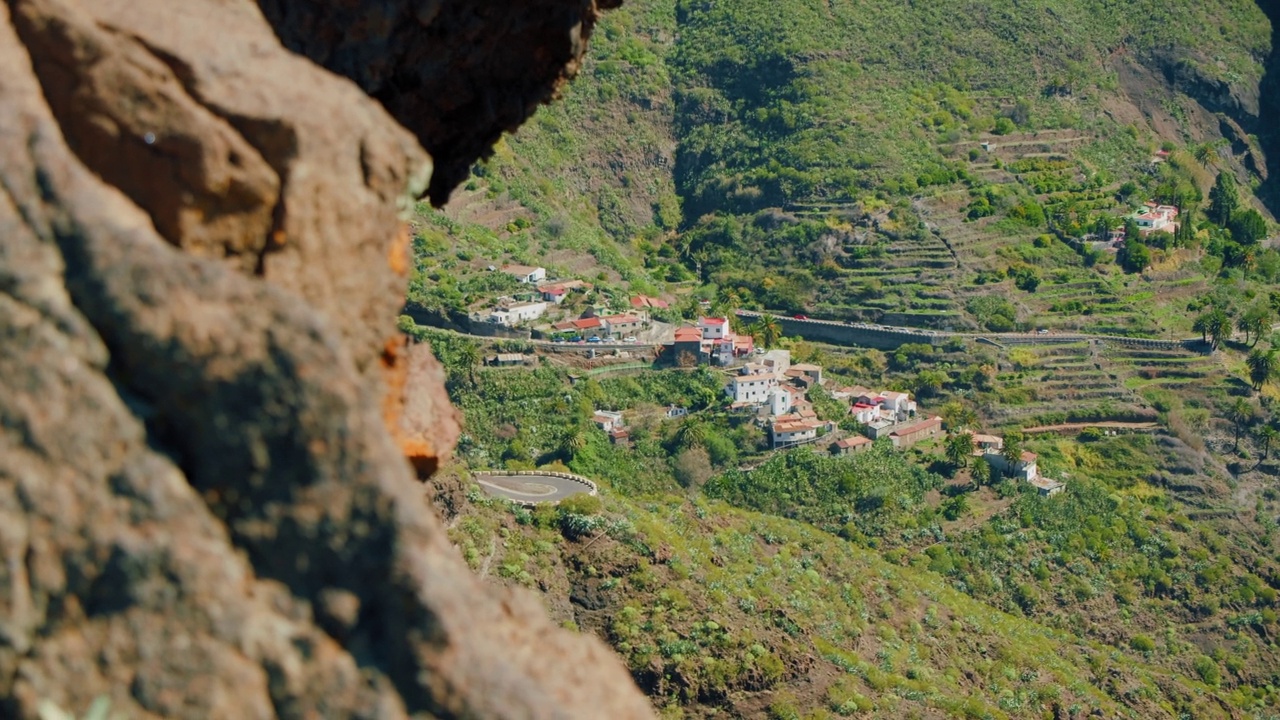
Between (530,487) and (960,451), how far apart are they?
21.0 metres

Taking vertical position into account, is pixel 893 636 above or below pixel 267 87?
below

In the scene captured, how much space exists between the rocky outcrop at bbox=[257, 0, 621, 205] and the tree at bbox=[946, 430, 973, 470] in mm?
45577

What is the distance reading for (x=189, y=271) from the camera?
4676 millimetres

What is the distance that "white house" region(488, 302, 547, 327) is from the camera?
56.1 meters

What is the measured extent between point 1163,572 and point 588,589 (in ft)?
91.6

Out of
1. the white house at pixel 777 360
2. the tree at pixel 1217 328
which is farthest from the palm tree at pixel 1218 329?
the white house at pixel 777 360

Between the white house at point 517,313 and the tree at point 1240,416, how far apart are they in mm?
24752

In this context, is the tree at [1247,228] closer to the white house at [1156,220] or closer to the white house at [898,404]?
the white house at [1156,220]

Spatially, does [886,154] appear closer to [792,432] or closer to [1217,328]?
[1217,328]

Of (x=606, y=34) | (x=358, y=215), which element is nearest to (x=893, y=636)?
(x=358, y=215)

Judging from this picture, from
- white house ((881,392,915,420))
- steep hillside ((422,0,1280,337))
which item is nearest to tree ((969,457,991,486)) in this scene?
white house ((881,392,915,420))

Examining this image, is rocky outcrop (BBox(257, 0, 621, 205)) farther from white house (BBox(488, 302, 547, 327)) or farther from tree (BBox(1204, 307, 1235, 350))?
tree (BBox(1204, 307, 1235, 350))

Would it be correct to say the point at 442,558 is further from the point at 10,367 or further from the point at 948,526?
the point at 948,526

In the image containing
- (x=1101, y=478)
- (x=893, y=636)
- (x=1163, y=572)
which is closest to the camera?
(x=893, y=636)
